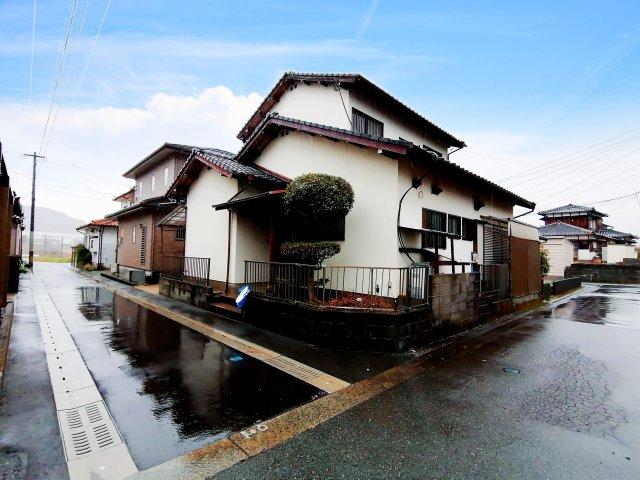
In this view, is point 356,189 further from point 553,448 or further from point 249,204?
point 553,448

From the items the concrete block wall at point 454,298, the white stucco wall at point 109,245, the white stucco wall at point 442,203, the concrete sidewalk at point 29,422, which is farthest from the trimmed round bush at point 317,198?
the white stucco wall at point 109,245

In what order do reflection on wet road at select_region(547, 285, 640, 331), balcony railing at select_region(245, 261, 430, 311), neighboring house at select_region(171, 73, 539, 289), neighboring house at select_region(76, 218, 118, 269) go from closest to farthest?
balcony railing at select_region(245, 261, 430, 311), neighboring house at select_region(171, 73, 539, 289), reflection on wet road at select_region(547, 285, 640, 331), neighboring house at select_region(76, 218, 118, 269)

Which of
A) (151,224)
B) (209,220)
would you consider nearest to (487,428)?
(209,220)

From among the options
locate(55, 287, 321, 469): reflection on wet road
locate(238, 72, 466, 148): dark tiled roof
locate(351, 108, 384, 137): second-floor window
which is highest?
locate(238, 72, 466, 148): dark tiled roof

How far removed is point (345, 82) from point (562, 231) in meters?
29.2

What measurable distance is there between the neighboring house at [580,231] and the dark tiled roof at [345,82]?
19568mm

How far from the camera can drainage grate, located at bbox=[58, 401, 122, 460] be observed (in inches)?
117

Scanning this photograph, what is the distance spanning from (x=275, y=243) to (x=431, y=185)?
4.61 meters

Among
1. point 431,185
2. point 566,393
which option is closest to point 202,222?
point 431,185

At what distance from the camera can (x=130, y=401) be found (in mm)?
3955

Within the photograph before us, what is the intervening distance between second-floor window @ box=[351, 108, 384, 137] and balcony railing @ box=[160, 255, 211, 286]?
6.27 m

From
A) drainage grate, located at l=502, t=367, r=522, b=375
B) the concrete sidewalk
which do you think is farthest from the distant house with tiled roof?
the concrete sidewalk

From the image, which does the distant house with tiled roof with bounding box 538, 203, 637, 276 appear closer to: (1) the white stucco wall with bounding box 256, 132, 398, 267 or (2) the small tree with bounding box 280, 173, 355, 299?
(1) the white stucco wall with bounding box 256, 132, 398, 267

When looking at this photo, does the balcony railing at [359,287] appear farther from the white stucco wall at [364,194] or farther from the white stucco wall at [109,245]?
the white stucco wall at [109,245]
